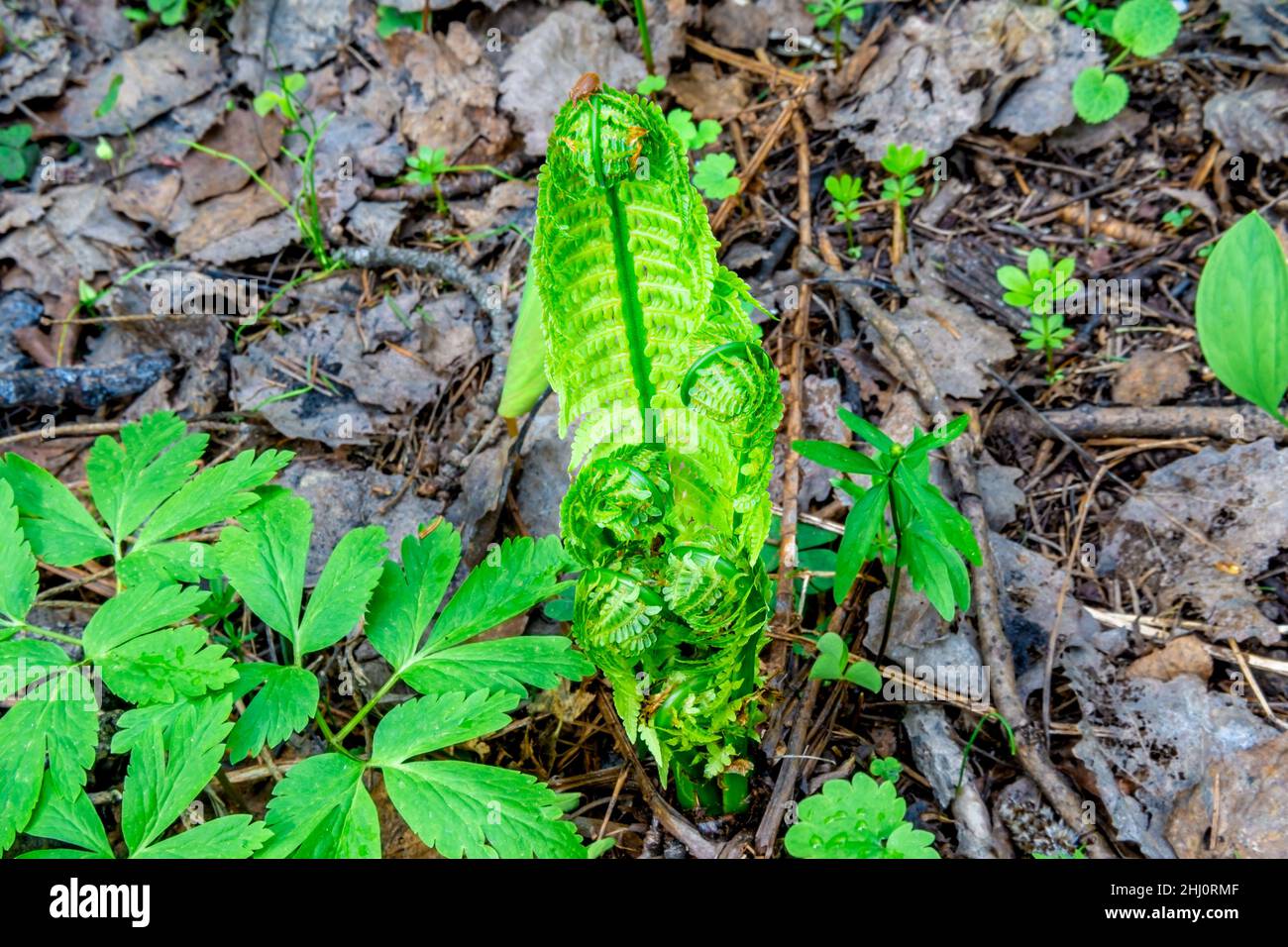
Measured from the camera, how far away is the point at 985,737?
2133 millimetres

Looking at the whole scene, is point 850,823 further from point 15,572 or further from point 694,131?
point 694,131

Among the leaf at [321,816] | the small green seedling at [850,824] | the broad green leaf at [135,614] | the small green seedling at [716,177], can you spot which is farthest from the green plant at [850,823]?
the small green seedling at [716,177]

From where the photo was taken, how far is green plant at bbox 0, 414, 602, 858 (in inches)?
66.9

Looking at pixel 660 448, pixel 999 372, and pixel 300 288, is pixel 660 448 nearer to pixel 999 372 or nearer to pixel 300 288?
pixel 999 372

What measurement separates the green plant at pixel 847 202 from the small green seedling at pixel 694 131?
1.51ft

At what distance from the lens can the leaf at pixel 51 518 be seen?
82.6 inches

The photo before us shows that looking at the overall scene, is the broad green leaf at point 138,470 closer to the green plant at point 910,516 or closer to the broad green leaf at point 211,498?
the broad green leaf at point 211,498

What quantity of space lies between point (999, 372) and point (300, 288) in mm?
2325

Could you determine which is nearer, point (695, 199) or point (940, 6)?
point (695, 199)

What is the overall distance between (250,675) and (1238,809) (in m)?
2.01

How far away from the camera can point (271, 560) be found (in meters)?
2.01

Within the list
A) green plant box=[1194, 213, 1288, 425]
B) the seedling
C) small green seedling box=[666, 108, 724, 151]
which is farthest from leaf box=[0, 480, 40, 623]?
green plant box=[1194, 213, 1288, 425]

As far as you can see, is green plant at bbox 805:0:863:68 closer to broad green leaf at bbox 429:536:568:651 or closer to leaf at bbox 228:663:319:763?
→ broad green leaf at bbox 429:536:568:651

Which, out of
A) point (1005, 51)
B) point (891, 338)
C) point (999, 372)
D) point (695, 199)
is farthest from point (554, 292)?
point (1005, 51)
